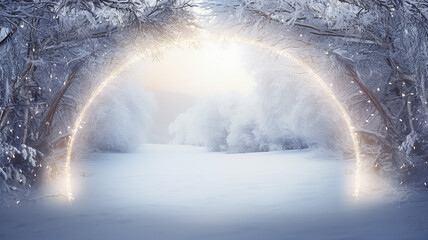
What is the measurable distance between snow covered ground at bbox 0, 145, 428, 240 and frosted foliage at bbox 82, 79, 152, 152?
5587 millimetres

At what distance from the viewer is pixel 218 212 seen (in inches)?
194

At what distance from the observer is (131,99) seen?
15.7 metres

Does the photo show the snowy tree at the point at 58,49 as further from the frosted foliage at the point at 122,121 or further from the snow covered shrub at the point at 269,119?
the frosted foliage at the point at 122,121

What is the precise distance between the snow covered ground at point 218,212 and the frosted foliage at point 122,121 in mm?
5587

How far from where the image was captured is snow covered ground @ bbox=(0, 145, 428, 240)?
3865mm

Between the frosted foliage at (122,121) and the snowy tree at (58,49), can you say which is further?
the frosted foliage at (122,121)

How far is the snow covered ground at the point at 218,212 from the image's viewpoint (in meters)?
3.87

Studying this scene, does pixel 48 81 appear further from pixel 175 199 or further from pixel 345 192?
pixel 345 192

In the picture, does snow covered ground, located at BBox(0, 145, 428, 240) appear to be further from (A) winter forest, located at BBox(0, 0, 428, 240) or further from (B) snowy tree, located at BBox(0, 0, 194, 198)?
(B) snowy tree, located at BBox(0, 0, 194, 198)

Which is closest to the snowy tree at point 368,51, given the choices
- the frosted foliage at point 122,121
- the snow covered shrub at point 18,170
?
the snow covered shrub at point 18,170

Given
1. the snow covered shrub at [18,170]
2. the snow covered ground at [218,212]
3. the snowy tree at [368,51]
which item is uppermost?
the snowy tree at [368,51]

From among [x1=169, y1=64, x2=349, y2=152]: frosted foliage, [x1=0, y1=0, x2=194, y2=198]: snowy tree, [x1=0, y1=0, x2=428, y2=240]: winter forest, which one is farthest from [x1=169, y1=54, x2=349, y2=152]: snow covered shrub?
[x1=0, y1=0, x2=194, y2=198]: snowy tree

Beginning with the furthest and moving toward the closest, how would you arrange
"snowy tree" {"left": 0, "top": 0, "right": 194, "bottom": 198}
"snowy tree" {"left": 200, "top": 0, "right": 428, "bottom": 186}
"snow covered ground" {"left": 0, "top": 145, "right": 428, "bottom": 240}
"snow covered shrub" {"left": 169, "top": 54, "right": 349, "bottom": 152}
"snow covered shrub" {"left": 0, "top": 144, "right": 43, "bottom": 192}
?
"snow covered shrub" {"left": 169, "top": 54, "right": 349, "bottom": 152}, "snow covered shrub" {"left": 0, "top": 144, "right": 43, "bottom": 192}, "snowy tree" {"left": 200, "top": 0, "right": 428, "bottom": 186}, "snowy tree" {"left": 0, "top": 0, "right": 194, "bottom": 198}, "snow covered ground" {"left": 0, "top": 145, "right": 428, "bottom": 240}

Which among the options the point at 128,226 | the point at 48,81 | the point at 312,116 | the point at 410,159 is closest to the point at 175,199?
the point at 128,226
